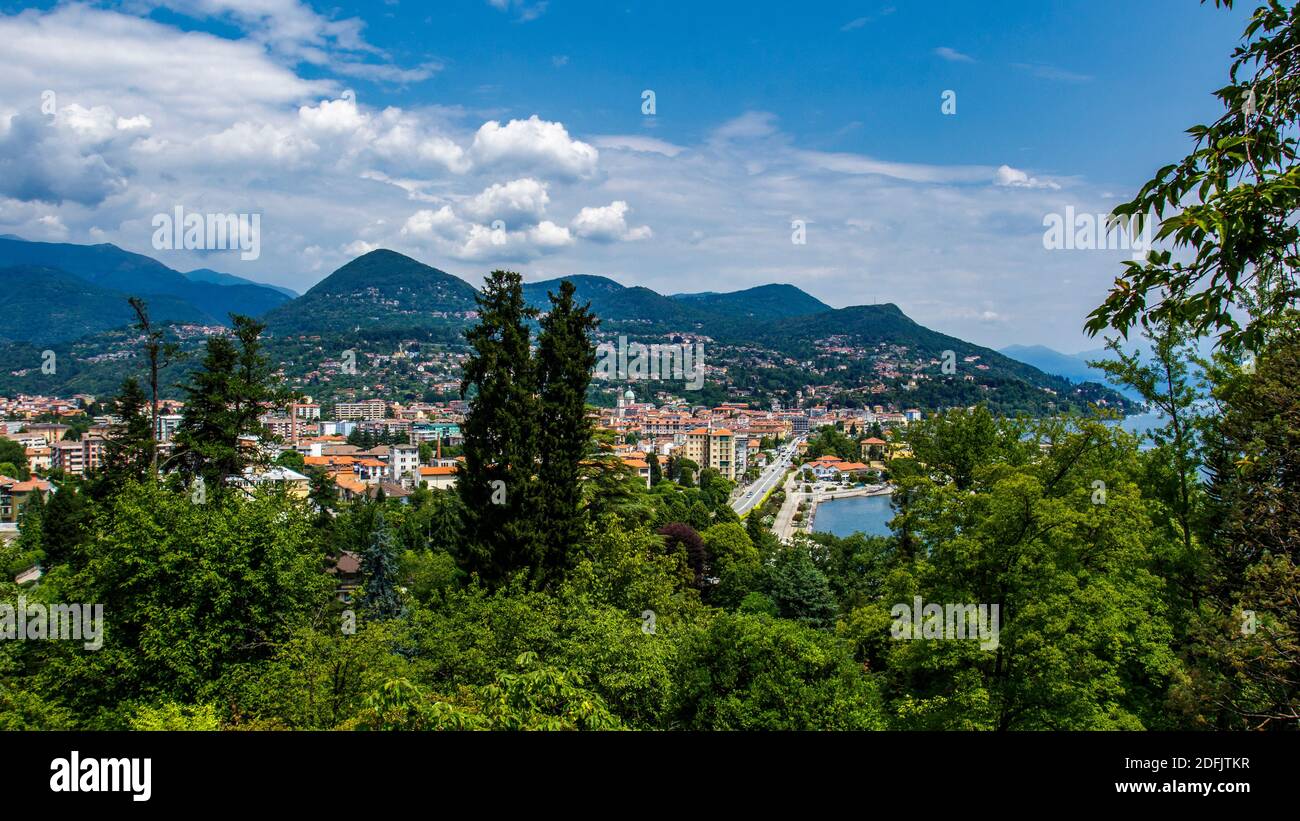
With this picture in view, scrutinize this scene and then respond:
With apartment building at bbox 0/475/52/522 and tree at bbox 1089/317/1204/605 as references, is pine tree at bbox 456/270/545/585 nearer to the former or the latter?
tree at bbox 1089/317/1204/605

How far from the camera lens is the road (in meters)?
74.9

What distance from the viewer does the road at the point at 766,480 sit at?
7488 centimetres

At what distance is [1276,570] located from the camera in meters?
4.95

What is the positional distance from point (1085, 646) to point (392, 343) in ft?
659

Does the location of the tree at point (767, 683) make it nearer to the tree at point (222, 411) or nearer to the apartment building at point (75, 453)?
the tree at point (222, 411)

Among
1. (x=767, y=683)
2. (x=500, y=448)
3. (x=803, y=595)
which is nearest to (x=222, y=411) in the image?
(x=500, y=448)

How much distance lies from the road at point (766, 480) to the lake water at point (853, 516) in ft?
22.5

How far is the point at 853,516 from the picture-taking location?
69500mm

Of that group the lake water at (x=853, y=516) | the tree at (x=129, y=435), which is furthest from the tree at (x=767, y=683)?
the lake water at (x=853, y=516)

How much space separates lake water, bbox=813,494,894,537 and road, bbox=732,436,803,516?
6.86 metres

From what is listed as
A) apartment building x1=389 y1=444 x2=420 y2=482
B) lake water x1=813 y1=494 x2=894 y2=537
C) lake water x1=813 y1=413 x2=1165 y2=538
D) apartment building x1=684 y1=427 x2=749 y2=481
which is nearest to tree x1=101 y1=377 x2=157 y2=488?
lake water x1=813 y1=413 x2=1165 y2=538

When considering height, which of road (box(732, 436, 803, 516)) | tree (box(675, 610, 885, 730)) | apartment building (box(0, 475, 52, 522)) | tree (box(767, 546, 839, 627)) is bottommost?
road (box(732, 436, 803, 516))
